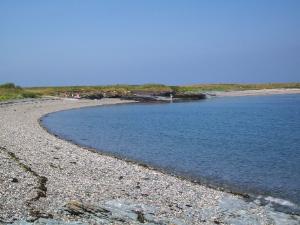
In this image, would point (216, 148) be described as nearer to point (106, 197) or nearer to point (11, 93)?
point (106, 197)

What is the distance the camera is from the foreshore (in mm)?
13516

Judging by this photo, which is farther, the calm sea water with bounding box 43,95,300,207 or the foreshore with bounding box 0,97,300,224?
the calm sea water with bounding box 43,95,300,207

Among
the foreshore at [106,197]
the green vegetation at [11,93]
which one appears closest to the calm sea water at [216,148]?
the foreshore at [106,197]

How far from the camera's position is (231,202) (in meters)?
17.5

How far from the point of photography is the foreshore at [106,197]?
1352cm

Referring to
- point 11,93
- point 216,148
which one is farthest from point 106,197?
point 11,93

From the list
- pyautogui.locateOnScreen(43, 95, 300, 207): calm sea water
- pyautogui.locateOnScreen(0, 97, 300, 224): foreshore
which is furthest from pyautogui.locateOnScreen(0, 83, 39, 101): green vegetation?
pyautogui.locateOnScreen(0, 97, 300, 224): foreshore

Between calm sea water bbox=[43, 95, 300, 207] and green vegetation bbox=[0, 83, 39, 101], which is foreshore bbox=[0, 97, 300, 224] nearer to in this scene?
calm sea water bbox=[43, 95, 300, 207]

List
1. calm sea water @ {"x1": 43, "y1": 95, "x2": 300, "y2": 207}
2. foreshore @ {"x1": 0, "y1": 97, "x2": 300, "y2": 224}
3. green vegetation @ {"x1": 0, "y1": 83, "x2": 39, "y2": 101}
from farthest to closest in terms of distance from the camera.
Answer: green vegetation @ {"x1": 0, "y1": 83, "x2": 39, "y2": 101}, calm sea water @ {"x1": 43, "y1": 95, "x2": 300, "y2": 207}, foreshore @ {"x1": 0, "y1": 97, "x2": 300, "y2": 224}

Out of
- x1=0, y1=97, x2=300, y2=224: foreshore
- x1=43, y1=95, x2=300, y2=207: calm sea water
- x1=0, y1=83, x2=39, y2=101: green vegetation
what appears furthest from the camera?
x1=0, y1=83, x2=39, y2=101: green vegetation

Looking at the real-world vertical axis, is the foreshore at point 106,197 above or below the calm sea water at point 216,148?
above

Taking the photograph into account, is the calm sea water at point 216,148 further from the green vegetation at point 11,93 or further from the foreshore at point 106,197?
the green vegetation at point 11,93

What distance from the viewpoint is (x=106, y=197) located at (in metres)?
16.1

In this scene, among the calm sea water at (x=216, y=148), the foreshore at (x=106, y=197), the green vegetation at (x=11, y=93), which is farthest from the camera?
the green vegetation at (x=11, y=93)
